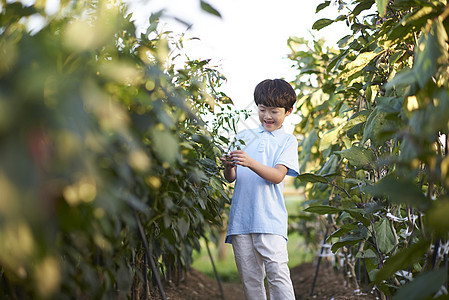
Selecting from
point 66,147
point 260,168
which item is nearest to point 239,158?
point 260,168

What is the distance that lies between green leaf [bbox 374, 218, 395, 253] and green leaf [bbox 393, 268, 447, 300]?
789 millimetres

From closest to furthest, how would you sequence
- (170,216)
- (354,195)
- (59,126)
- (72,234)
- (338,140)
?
1. (59,126)
2. (72,234)
3. (170,216)
4. (354,195)
5. (338,140)

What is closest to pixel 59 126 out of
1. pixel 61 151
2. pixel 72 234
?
pixel 61 151

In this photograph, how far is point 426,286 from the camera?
0.85 meters

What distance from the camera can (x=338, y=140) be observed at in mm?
2699

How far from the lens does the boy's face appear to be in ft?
8.06

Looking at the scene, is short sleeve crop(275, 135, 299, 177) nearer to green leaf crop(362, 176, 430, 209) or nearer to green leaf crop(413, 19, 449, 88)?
green leaf crop(413, 19, 449, 88)

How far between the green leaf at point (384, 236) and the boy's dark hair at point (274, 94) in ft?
3.15

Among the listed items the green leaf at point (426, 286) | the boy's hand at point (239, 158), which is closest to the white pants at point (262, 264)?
the boy's hand at point (239, 158)

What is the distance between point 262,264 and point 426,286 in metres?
1.47

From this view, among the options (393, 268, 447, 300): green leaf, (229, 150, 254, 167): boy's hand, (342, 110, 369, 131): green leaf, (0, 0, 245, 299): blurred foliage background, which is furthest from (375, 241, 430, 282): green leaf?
(229, 150, 254, 167): boy's hand

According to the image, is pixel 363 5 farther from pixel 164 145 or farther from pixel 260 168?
pixel 164 145

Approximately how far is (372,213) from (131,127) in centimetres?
122

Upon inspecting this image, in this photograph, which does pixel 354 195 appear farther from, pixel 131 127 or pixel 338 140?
pixel 131 127
